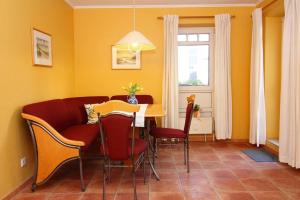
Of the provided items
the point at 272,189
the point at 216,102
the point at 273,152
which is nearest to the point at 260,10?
the point at 216,102

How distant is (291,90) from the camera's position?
11.0ft

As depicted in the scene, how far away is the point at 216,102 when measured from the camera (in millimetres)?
4809

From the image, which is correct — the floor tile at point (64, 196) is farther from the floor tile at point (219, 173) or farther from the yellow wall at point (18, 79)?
the floor tile at point (219, 173)

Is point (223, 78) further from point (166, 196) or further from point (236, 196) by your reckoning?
point (166, 196)

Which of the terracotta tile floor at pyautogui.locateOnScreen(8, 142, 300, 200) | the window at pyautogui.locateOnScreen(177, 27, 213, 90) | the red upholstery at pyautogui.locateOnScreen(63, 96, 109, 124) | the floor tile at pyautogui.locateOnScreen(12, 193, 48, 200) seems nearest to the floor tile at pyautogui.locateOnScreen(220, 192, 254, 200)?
the terracotta tile floor at pyautogui.locateOnScreen(8, 142, 300, 200)

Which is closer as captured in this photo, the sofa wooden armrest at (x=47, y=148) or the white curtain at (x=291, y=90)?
the sofa wooden armrest at (x=47, y=148)

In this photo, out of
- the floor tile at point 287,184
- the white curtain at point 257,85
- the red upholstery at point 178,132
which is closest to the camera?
the floor tile at point 287,184

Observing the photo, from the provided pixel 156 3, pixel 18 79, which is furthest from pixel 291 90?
pixel 18 79

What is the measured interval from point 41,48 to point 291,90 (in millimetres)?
3204

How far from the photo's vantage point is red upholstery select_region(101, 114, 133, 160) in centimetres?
253

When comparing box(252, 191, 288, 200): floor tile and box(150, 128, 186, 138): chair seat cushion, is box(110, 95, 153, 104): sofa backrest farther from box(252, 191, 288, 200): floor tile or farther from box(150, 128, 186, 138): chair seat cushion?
box(252, 191, 288, 200): floor tile

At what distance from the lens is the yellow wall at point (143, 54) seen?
4.88 metres

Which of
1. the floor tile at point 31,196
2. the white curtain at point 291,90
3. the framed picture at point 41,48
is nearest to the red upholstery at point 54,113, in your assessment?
the framed picture at point 41,48

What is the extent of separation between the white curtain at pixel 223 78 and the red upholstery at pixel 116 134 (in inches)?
103
